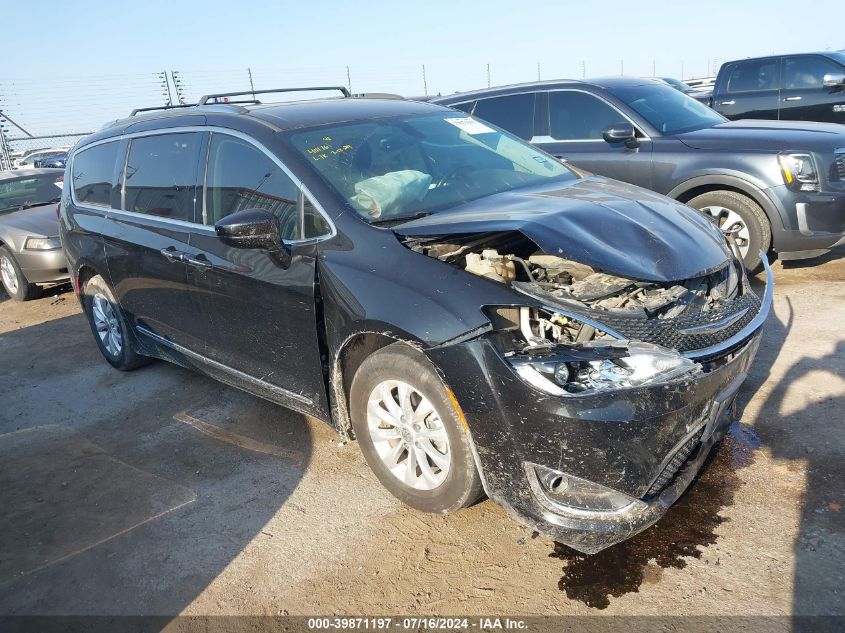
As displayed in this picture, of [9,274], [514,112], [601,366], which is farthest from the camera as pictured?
[9,274]

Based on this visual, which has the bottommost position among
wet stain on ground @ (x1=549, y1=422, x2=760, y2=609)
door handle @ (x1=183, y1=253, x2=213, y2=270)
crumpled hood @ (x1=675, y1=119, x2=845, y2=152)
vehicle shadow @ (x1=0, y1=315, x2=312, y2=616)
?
vehicle shadow @ (x1=0, y1=315, x2=312, y2=616)

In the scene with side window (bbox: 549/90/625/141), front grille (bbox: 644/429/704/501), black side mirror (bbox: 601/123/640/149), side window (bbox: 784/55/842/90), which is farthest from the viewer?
side window (bbox: 784/55/842/90)

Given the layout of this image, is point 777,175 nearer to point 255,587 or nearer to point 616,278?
point 616,278

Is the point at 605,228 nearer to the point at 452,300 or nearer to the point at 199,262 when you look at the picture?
the point at 452,300

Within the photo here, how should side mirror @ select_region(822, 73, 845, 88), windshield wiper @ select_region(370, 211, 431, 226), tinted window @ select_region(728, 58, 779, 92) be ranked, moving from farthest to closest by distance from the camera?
1. tinted window @ select_region(728, 58, 779, 92)
2. side mirror @ select_region(822, 73, 845, 88)
3. windshield wiper @ select_region(370, 211, 431, 226)

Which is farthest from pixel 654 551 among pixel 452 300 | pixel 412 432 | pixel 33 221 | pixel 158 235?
pixel 33 221

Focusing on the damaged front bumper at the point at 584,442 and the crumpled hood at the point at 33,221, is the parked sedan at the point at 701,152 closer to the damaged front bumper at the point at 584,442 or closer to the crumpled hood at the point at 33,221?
the damaged front bumper at the point at 584,442

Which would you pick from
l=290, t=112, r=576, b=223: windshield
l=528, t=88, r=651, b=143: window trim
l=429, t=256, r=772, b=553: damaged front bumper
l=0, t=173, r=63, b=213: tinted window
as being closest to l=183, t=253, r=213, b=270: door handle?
l=290, t=112, r=576, b=223: windshield

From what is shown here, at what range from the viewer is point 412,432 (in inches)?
121

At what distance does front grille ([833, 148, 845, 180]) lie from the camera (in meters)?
5.86

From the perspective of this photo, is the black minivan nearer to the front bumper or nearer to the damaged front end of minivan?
the damaged front end of minivan

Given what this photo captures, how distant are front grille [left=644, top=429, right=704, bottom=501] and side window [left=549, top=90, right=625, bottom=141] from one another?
4.71 m

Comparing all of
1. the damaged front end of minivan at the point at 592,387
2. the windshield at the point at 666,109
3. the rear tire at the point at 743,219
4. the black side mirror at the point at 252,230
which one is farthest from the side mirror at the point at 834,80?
the black side mirror at the point at 252,230

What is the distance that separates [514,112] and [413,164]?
3931 millimetres
